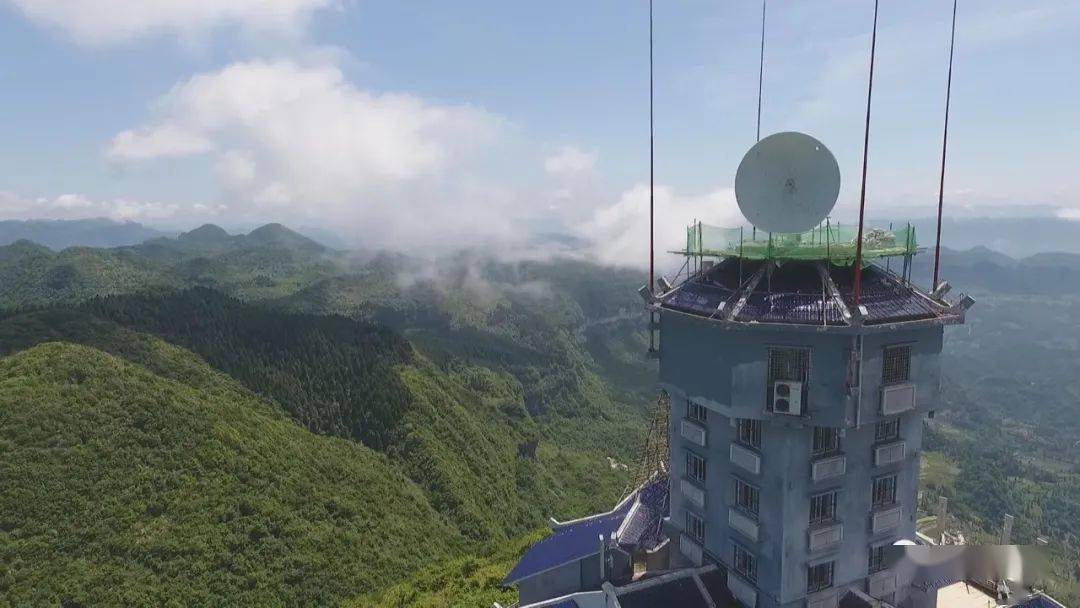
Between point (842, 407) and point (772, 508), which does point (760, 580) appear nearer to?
point (772, 508)

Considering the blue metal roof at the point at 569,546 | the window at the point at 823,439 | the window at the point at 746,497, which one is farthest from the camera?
the blue metal roof at the point at 569,546

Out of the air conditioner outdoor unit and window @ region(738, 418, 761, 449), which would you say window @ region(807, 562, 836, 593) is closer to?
window @ region(738, 418, 761, 449)

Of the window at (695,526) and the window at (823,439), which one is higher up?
the window at (823,439)

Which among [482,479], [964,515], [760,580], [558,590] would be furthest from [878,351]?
[964,515]

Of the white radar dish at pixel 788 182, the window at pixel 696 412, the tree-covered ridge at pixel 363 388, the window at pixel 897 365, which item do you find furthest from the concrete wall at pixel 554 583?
the tree-covered ridge at pixel 363 388

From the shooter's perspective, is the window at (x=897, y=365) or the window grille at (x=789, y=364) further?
the window at (x=897, y=365)

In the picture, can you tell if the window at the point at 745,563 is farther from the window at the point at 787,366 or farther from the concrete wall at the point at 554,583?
the concrete wall at the point at 554,583
